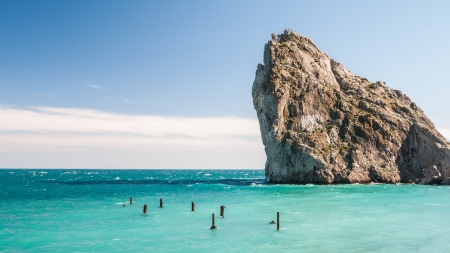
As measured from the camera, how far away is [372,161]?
9638 centimetres

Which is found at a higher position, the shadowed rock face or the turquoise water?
the shadowed rock face

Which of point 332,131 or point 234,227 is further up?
point 332,131

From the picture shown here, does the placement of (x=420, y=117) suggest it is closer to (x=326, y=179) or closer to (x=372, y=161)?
(x=372, y=161)

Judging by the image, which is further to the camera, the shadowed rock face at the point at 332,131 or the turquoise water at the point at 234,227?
the shadowed rock face at the point at 332,131

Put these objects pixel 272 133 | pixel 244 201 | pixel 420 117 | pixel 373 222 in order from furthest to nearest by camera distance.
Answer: pixel 420 117
pixel 272 133
pixel 244 201
pixel 373 222

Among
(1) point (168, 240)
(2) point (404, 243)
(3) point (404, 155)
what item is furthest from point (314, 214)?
(3) point (404, 155)

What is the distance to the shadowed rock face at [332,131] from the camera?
92.4 meters

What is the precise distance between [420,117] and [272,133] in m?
50.8

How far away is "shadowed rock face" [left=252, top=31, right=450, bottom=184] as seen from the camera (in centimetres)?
9244

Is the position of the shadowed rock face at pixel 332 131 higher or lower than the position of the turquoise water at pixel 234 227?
higher

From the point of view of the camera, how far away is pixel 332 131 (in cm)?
9962

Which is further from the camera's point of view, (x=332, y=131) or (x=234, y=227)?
(x=332, y=131)

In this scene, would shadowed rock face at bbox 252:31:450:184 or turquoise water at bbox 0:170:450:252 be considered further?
shadowed rock face at bbox 252:31:450:184

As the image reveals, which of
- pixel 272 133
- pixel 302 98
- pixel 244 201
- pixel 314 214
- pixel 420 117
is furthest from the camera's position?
pixel 420 117
